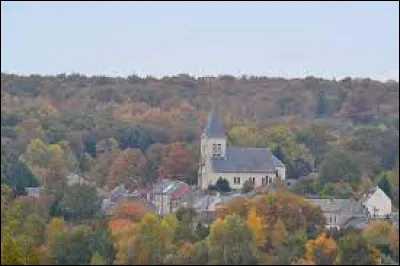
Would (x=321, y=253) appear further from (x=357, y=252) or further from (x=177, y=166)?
(x=177, y=166)

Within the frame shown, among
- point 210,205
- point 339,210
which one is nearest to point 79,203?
point 210,205

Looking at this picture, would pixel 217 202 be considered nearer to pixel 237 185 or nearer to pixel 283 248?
pixel 237 185

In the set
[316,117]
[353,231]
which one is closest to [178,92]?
[316,117]

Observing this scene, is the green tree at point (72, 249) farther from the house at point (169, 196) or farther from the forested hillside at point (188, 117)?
the forested hillside at point (188, 117)

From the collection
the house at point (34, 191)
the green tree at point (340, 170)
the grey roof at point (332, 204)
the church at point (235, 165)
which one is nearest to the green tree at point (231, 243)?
the grey roof at point (332, 204)

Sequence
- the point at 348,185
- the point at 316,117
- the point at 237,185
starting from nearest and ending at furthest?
the point at 348,185 → the point at 237,185 → the point at 316,117

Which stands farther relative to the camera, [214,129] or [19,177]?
[214,129]

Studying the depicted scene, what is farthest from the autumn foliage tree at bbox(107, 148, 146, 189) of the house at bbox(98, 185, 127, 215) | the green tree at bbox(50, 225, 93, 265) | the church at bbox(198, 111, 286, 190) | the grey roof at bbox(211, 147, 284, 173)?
the green tree at bbox(50, 225, 93, 265)
